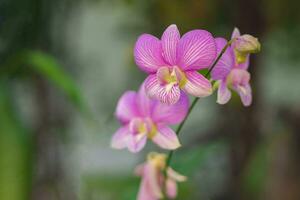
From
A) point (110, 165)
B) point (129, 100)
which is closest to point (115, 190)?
point (110, 165)

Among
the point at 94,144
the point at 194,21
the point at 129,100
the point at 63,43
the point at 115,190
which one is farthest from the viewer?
the point at 94,144

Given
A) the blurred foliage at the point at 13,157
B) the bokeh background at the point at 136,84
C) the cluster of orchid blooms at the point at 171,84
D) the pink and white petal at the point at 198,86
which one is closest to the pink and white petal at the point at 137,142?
the cluster of orchid blooms at the point at 171,84

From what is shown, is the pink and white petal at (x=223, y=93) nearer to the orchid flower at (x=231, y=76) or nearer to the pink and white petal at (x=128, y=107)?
the orchid flower at (x=231, y=76)

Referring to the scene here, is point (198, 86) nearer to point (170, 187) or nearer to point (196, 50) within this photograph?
point (196, 50)

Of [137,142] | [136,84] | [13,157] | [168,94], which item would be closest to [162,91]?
[168,94]

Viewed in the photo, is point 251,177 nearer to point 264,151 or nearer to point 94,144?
point 264,151

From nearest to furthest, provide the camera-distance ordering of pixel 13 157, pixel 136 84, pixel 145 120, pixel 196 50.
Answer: pixel 196 50
pixel 145 120
pixel 13 157
pixel 136 84

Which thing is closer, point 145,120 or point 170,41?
point 170,41

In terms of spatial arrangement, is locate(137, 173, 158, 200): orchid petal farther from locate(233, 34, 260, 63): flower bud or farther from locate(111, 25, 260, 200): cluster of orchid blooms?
locate(233, 34, 260, 63): flower bud
